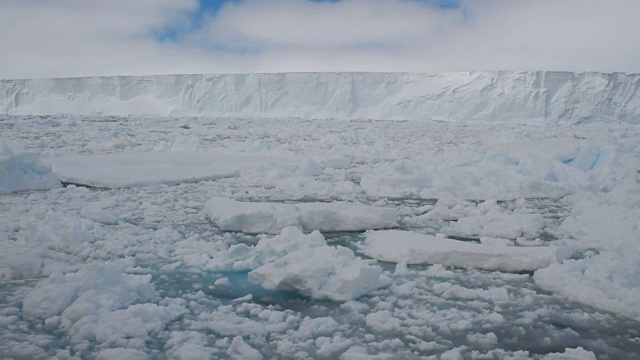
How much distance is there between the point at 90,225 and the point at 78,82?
126 feet

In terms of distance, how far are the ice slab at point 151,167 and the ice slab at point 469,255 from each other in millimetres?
4118

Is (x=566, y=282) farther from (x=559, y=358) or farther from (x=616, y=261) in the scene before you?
(x=559, y=358)

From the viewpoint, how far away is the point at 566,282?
3.02 meters

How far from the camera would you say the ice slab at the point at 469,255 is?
11.2 ft

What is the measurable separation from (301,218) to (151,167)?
4314 mm

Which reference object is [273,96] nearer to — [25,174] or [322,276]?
[25,174]

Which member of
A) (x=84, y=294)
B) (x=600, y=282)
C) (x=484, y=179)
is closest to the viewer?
(x=84, y=294)

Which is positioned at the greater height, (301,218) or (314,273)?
(301,218)

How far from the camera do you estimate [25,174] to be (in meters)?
6.47

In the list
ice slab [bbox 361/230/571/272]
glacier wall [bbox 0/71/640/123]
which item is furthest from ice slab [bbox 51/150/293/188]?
glacier wall [bbox 0/71/640/123]

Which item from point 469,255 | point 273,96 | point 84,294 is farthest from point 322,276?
point 273,96

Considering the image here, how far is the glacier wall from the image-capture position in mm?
35781

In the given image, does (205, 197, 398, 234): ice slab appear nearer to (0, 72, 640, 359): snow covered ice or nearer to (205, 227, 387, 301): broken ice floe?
(0, 72, 640, 359): snow covered ice

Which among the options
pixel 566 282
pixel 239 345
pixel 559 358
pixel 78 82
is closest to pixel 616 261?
pixel 566 282
